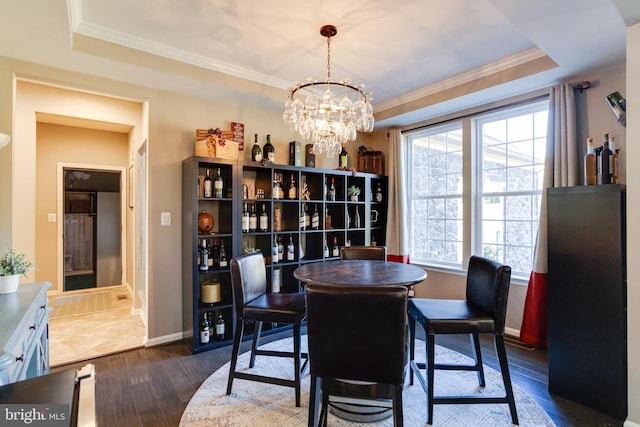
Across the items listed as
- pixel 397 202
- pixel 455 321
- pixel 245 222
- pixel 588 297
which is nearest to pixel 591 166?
pixel 588 297

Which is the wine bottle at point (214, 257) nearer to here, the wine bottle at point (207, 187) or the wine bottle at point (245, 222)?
the wine bottle at point (245, 222)

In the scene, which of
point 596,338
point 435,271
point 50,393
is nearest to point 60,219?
point 50,393

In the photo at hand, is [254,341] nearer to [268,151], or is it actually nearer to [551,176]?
[268,151]

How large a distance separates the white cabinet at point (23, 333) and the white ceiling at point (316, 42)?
1690mm

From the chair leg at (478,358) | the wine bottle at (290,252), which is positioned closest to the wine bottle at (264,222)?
the wine bottle at (290,252)

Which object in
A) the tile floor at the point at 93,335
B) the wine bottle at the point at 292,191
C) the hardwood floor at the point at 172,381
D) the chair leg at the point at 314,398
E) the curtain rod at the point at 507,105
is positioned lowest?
the hardwood floor at the point at 172,381

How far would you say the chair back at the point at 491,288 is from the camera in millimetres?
1960

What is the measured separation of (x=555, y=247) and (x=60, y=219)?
631 centimetres

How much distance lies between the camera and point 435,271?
13.3 ft

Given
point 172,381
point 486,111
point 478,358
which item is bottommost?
point 172,381

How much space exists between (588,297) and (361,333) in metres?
1.74

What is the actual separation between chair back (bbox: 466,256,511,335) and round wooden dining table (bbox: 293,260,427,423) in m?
0.39

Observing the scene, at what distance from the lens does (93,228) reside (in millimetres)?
6340

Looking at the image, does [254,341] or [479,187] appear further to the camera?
[479,187]
